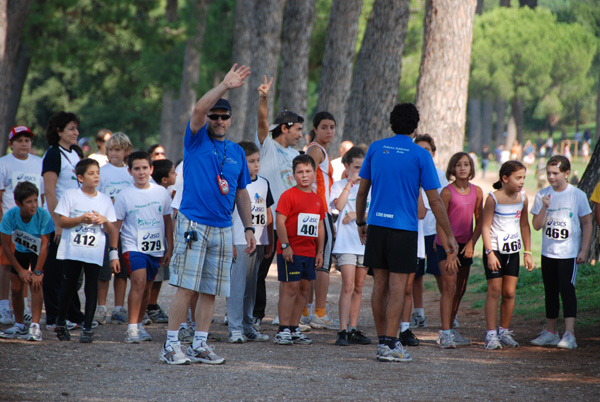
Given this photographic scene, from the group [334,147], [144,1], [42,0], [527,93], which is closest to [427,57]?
[334,147]

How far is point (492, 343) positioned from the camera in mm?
7941

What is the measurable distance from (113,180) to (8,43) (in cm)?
1232

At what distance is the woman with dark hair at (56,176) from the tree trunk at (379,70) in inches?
360

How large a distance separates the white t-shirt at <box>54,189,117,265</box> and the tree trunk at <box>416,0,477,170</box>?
7.46m

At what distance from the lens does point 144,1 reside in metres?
29.6

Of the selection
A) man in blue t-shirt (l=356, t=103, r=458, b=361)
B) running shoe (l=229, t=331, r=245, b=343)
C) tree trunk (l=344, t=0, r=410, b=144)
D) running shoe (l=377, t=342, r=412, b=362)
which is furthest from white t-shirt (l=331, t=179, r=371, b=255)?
tree trunk (l=344, t=0, r=410, b=144)

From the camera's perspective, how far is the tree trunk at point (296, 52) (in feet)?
71.0

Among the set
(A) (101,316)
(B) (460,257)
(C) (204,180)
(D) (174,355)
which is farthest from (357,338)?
(A) (101,316)

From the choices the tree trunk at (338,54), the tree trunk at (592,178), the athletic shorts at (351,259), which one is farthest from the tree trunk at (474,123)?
the athletic shorts at (351,259)

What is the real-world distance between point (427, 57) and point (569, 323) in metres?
7.26

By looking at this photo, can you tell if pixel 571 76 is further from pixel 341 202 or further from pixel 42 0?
pixel 341 202

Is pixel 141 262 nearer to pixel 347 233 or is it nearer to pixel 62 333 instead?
pixel 62 333

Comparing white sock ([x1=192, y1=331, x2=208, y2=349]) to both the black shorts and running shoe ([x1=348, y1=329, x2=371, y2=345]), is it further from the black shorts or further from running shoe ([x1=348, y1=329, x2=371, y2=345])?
running shoe ([x1=348, y1=329, x2=371, y2=345])

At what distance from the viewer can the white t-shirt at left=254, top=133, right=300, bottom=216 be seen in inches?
336
